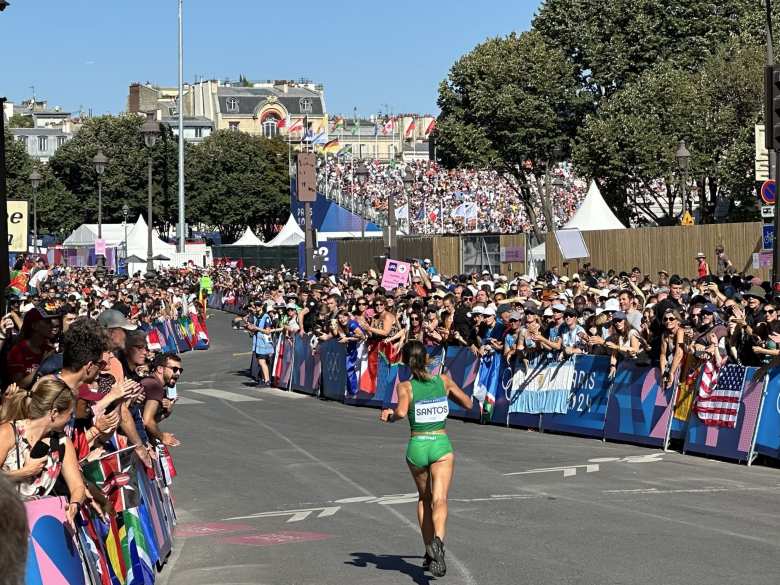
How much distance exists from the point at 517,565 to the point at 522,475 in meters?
5.17

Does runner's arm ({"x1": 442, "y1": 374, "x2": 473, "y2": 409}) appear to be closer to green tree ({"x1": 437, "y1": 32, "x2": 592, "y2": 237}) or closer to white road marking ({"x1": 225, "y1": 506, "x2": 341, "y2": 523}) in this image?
white road marking ({"x1": 225, "y1": 506, "x2": 341, "y2": 523})

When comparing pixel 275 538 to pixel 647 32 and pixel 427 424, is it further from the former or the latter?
pixel 647 32

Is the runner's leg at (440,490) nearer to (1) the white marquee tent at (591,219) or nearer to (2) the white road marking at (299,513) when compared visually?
(2) the white road marking at (299,513)

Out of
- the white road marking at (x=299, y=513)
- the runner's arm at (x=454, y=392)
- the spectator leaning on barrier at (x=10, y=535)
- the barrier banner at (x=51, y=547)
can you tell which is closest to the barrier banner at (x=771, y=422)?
the white road marking at (x=299, y=513)

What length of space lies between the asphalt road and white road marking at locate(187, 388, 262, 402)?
18.1ft

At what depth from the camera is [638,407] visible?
17.7 meters

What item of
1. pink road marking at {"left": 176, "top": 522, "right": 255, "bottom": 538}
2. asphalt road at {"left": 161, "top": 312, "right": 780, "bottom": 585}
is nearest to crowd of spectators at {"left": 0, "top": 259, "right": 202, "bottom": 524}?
pink road marking at {"left": 176, "top": 522, "right": 255, "bottom": 538}

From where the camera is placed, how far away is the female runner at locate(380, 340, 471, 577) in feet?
32.6

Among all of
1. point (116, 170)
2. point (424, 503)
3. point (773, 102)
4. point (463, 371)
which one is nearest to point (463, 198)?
point (463, 371)

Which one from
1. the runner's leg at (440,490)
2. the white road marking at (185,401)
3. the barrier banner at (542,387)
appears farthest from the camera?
the white road marking at (185,401)

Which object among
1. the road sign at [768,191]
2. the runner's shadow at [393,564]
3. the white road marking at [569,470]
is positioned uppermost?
the road sign at [768,191]

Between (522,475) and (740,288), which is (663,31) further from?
(522,475)

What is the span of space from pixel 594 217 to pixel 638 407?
25.4m

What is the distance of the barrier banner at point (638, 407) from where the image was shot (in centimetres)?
1730
